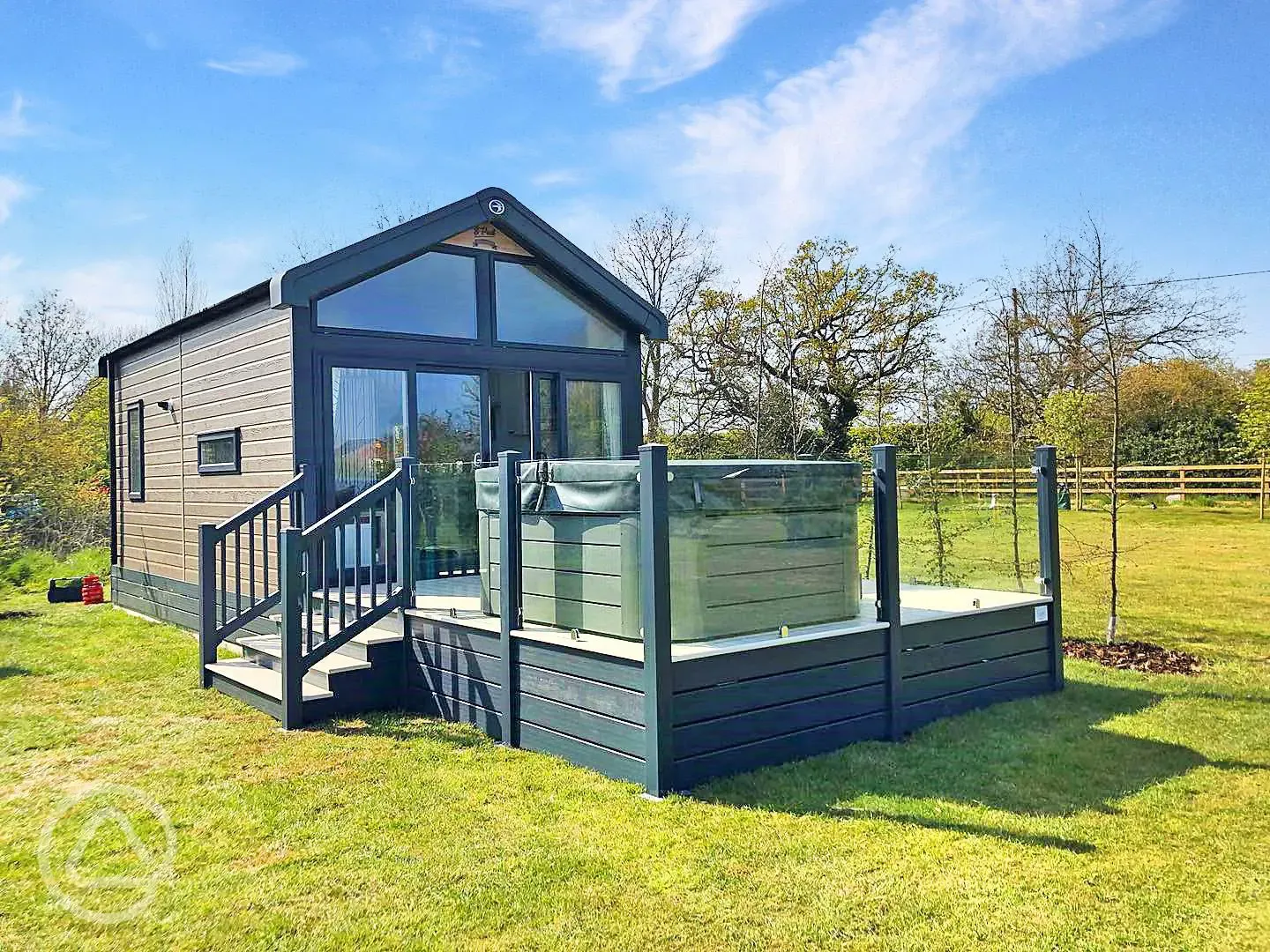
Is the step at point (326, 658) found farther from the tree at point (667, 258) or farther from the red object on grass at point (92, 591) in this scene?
the tree at point (667, 258)

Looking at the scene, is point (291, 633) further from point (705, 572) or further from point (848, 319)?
point (848, 319)

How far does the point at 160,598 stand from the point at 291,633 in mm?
5397

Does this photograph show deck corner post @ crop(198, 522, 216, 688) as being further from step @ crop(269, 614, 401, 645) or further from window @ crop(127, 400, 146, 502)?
window @ crop(127, 400, 146, 502)

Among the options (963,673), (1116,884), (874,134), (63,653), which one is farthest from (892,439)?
(63,653)

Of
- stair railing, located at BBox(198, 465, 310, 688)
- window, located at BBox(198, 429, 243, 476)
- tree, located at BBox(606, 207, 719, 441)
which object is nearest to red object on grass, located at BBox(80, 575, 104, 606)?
window, located at BBox(198, 429, 243, 476)

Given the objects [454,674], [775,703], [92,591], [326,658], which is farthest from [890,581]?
[92,591]

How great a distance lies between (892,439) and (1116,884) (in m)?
8.10

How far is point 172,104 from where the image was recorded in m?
13.7

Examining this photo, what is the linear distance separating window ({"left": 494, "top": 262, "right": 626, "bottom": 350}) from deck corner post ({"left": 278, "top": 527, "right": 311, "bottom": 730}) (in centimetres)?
315

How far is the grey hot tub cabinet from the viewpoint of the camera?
4246 mm

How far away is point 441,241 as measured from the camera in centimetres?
719

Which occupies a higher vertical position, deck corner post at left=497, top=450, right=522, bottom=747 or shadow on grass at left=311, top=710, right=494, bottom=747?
deck corner post at left=497, top=450, right=522, bottom=747

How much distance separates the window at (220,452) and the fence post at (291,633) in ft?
9.01

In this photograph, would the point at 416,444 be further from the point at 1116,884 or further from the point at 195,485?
the point at 1116,884
